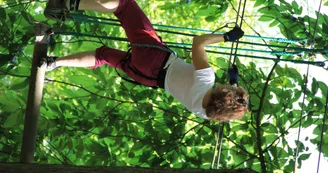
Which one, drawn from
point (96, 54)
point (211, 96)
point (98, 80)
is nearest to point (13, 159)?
point (98, 80)

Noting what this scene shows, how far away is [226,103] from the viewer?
232 cm

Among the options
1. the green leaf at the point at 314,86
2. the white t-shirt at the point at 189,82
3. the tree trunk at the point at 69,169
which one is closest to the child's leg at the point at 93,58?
the white t-shirt at the point at 189,82

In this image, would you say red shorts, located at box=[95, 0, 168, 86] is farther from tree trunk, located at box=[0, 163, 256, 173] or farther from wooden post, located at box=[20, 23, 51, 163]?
tree trunk, located at box=[0, 163, 256, 173]

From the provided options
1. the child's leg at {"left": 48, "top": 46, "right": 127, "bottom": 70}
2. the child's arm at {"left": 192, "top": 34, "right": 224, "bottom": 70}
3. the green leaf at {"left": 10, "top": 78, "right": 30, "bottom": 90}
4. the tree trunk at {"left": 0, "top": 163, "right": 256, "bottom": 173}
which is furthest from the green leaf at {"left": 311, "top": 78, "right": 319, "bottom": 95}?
the green leaf at {"left": 10, "top": 78, "right": 30, "bottom": 90}

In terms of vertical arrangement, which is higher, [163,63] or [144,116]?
[163,63]

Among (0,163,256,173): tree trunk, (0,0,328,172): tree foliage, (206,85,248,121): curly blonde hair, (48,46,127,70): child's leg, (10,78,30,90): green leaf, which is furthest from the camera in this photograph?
(0,0,328,172): tree foliage

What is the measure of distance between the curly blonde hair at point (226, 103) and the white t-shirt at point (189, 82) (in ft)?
0.21

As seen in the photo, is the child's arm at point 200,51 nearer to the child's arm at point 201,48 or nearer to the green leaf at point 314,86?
the child's arm at point 201,48

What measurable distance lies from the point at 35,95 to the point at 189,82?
930 mm

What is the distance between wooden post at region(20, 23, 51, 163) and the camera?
2469 mm

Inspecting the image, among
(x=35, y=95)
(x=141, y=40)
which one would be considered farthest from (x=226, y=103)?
(x=35, y=95)

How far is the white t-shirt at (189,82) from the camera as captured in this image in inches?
92.6

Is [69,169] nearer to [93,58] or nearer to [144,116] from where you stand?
[93,58]

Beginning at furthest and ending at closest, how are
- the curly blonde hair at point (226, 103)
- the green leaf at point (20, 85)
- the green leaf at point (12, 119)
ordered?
the green leaf at point (20, 85)
the green leaf at point (12, 119)
the curly blonde hair at point (226, 103)
